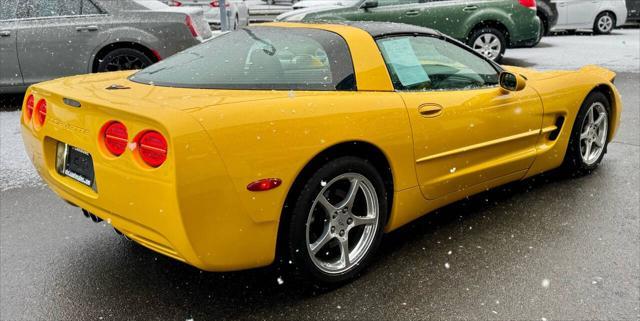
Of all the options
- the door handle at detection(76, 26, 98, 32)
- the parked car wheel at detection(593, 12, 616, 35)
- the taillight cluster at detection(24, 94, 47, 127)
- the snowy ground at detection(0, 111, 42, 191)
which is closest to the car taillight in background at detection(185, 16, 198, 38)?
the door handle at detection(76, 26, 98, 32)

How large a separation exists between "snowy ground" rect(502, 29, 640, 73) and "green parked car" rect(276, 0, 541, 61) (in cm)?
64

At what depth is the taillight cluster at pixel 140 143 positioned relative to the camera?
237 cm

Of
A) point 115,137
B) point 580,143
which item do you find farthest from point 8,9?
point 580,143

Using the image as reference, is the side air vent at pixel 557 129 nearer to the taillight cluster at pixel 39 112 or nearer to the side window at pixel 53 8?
the taillight cluster at pixel 39 112

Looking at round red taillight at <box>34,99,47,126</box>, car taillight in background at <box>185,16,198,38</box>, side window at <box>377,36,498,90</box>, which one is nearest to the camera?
round red taillight at <box>34,99,47,126</box>

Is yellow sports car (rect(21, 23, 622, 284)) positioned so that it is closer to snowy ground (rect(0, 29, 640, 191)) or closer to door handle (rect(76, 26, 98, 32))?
snowy ground (rect(0, 29, 640, 191))

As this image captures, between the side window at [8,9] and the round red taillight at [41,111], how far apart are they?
4.84 metres

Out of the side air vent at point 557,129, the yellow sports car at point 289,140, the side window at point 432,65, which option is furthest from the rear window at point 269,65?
the side air vent at point 557,129

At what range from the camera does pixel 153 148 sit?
239 centimetres

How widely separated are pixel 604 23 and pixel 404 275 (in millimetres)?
15277

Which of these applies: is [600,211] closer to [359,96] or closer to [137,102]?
[359,96]

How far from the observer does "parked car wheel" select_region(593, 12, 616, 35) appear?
624 inches

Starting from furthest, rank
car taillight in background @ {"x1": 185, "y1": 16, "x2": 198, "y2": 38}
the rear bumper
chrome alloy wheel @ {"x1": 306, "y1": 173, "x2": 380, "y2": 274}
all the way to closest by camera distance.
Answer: car taillight in background @ {"x1": 185, "y1": 16, "x2": 198, "y2": 38}, chrome alloy wheel @ {"x1": 306, "y1": 173, "x2": 380, "y2": 274}, the rear bumper

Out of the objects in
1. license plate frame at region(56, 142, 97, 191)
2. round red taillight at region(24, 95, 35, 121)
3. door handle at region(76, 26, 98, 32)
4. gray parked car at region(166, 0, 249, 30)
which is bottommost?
gray parked car at region(166, 0, 249, 30)
